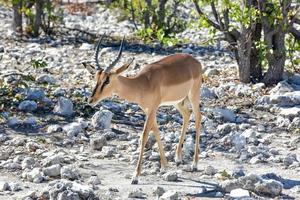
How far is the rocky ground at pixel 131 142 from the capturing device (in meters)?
8.90

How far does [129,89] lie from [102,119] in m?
2.58

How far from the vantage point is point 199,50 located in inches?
808

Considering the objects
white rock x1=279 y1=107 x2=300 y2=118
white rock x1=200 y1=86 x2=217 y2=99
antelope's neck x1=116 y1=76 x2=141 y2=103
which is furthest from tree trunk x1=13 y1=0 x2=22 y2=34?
antelope's neck x1=116 y1=76 x2=141 y2=103

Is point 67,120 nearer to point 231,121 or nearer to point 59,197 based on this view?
point 231,121

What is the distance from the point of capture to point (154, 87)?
32.2ft

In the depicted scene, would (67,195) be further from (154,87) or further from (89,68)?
(154,87)

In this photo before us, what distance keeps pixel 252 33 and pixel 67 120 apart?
4.70 meters

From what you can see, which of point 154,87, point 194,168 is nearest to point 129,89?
point 154,87

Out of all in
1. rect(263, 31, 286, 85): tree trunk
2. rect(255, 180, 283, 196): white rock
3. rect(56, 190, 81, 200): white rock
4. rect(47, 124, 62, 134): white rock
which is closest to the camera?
rect(56, 190, 81, 200): white rock

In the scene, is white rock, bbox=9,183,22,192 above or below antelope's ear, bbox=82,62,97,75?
below

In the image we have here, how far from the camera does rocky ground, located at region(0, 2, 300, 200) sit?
890 centimetres

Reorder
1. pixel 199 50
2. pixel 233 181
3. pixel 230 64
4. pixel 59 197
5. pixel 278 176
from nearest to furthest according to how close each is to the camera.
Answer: pixel 59 197, pixel 233 181, pixel 278 176, pixel 230 64, pixel 199 50

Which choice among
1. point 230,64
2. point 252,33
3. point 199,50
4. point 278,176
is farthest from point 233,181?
point 199,50

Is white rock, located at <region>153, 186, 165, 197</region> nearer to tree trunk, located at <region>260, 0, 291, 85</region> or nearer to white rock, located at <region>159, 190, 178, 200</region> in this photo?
white rock, located at <region>159, 190, 178, 200</region>
